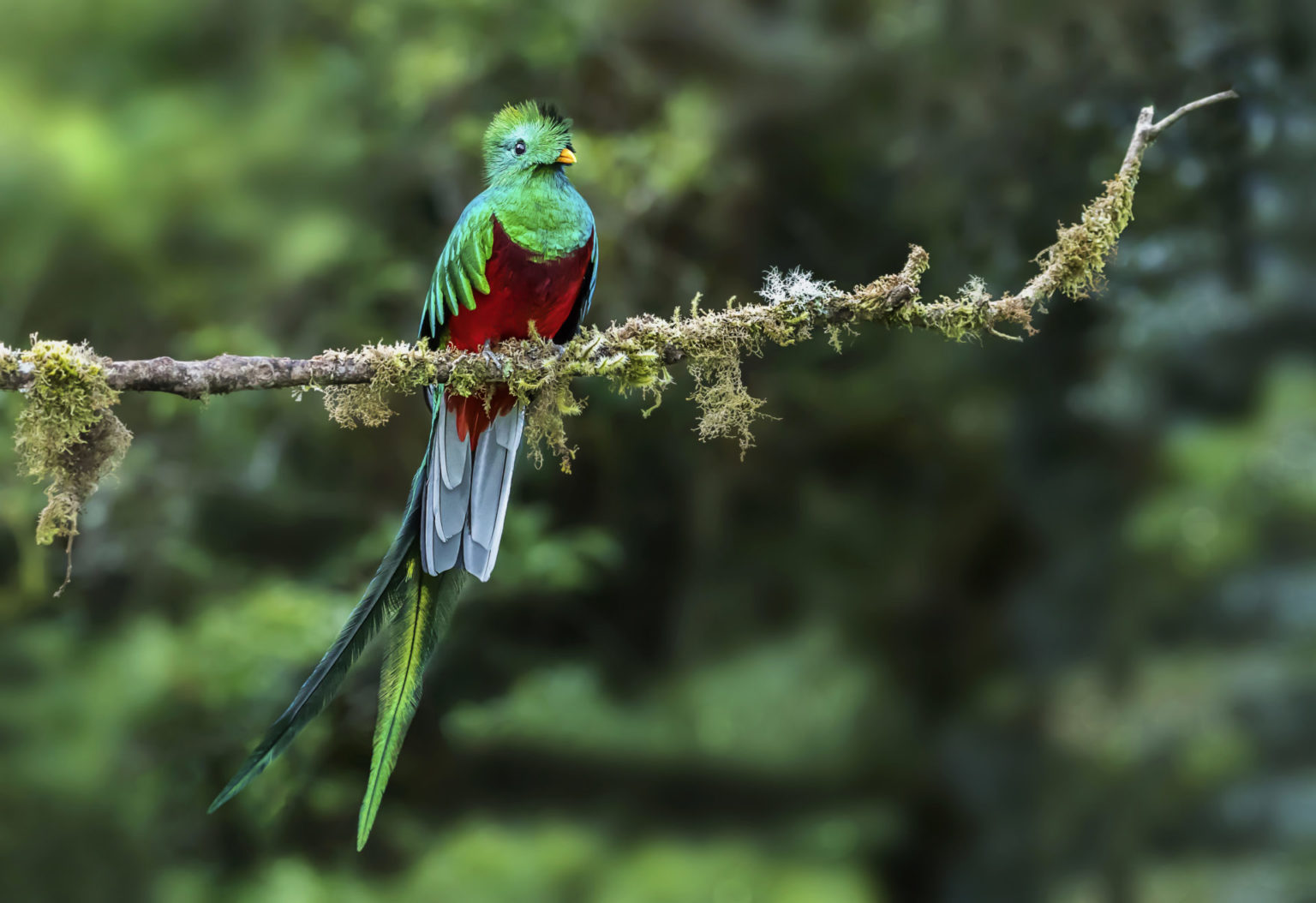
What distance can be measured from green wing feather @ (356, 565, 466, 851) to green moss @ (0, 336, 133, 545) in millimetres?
459

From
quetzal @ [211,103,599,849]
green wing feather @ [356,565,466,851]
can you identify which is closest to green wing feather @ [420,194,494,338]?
quetzal @ [211,103,599,849]

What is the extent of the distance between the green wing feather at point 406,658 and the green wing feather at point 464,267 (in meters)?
0.50

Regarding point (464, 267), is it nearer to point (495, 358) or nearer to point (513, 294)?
point (513, 294)

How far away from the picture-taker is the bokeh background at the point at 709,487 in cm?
310

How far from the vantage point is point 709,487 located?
3.64 meters

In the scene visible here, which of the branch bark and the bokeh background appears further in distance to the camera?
the bokeh background

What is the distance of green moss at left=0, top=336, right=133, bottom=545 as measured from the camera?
56.0 inches

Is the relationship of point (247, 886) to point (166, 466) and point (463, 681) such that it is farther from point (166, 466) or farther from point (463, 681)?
point (166, 466)

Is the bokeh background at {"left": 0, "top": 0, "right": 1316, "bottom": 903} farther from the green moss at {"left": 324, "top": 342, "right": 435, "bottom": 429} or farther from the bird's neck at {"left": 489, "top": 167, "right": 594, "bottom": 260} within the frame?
the green moss at {"left": 324, "top": 342, "right": 435, "bottom": 429}

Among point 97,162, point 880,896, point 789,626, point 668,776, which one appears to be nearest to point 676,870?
point 668,776

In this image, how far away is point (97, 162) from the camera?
3.17m

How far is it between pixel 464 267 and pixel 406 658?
2.34ft

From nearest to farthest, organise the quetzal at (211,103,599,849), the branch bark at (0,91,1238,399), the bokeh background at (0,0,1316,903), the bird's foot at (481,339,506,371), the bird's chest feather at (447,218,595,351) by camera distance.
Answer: the branch bark at (0,91,1238,399) < the quetzal at (211,103,599,849) < the bird's foot at (481,339,506,371) < the bird's chest feather at (447,218,595,351) < the bokeh background at (0,0,1316,903)

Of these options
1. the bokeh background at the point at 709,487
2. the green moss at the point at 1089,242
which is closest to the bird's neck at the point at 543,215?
the green moss at the point at 1089,242
